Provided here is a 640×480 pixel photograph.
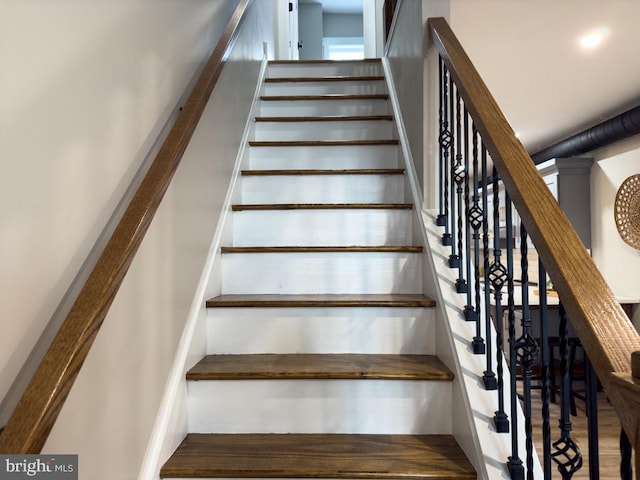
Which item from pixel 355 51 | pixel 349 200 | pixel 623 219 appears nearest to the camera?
pixel 349 200

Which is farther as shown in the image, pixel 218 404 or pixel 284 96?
pixel 284 96

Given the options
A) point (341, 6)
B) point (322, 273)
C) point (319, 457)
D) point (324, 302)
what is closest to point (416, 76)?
point (322, 273)

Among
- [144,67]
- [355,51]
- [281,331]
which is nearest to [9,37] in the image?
[144,67]

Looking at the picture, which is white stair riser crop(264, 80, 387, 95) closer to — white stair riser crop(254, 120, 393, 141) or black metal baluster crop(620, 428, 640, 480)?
white stair riser crop(254, 120, 393, 141)

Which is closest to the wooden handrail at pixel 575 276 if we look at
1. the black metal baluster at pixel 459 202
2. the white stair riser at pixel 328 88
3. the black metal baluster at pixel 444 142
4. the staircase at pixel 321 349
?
the black metal baluster at pixel 459 202

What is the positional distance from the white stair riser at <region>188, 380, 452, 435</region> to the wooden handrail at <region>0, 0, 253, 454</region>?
68cm

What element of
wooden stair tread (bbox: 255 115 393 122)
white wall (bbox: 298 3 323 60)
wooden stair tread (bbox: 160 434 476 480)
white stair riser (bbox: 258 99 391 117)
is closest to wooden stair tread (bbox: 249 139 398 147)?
wooden stair tread (bbox: 255 115 393 122)

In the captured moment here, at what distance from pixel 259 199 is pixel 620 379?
196 centimetres

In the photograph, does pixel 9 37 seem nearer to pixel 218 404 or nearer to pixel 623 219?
pixel 218 404

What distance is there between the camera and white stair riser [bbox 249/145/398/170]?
2.50m

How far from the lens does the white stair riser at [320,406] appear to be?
4.44ft

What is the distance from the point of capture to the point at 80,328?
2.40 feet

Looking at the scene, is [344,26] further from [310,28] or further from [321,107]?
[321,107]

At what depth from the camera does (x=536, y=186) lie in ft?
3.01
